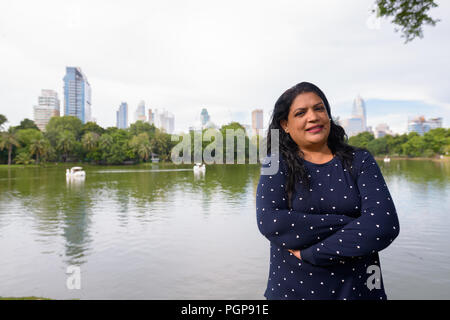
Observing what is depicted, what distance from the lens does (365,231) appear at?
166cm

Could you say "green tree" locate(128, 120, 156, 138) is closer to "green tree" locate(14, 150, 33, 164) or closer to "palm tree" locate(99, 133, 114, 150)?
"palm tree" locate(99, 133, 114, 150)

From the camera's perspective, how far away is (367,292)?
1726 mm

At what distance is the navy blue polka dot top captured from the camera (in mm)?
1677

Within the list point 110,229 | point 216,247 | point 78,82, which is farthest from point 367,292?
point 78,82

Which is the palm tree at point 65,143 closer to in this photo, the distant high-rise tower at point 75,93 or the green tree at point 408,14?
the green tree at point 408,14

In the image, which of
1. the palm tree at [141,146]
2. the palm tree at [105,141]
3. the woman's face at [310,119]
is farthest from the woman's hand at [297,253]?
the palm tree at [105,141]

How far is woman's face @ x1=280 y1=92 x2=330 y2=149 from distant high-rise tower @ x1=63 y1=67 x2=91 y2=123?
547 ft

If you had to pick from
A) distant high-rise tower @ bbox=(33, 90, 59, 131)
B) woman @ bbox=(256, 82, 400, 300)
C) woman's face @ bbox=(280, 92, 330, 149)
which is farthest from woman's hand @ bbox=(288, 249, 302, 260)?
distant high-rise tower @ bbox=(33, 90, 59, 131)

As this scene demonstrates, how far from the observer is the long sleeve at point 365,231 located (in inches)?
65.3

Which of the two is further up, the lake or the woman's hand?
the woman's hand

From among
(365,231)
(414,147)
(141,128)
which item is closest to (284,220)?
(365,231)

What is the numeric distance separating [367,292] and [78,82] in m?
176

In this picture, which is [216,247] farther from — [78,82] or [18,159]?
[78,82]

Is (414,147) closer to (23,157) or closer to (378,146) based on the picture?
(378,146)
